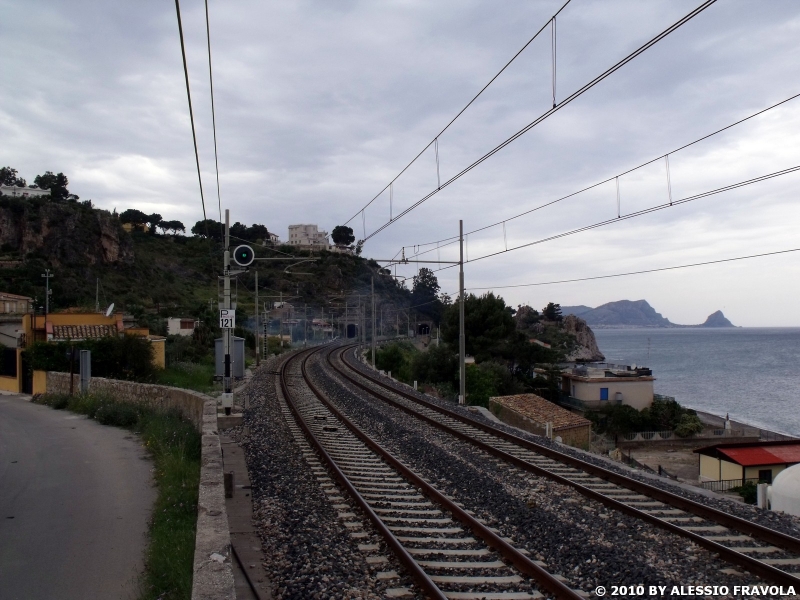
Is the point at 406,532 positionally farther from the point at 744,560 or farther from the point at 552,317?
the point at 552,317

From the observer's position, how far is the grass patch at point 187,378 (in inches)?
995

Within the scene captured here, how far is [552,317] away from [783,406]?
229 ft

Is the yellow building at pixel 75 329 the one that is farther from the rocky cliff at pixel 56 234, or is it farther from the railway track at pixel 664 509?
the rocky cliff at pixel 56 234

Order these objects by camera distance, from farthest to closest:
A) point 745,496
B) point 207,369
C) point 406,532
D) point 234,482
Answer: point 207,369 < point 745,496 < point 234,482 < point 406,532

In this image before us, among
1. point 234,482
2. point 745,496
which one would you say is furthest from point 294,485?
point 745,496

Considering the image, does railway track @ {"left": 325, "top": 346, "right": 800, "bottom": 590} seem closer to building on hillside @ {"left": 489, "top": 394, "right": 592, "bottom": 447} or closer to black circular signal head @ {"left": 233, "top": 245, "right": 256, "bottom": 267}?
black circular signal head @ {"left": 233, "top": 245, "right": 256, "bottom": 267}

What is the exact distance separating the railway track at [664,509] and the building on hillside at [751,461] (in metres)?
12.5

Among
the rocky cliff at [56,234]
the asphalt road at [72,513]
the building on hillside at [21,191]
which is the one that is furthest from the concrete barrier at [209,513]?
the building on hillside at [21,191]

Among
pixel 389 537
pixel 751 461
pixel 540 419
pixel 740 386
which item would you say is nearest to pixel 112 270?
pixel 540 419

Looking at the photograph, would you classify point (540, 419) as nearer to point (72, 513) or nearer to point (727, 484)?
point (727, 484)

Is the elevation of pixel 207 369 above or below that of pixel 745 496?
above

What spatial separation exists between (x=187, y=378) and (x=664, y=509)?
22123mm

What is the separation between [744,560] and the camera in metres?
6.47

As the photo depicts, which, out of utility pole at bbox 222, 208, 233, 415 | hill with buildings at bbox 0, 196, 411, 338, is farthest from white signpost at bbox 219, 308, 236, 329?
hill with buildings at bbox 0, 196, 411, 338
